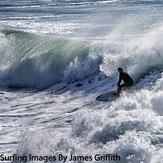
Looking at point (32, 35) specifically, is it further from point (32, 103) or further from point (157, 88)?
point (157, 88)

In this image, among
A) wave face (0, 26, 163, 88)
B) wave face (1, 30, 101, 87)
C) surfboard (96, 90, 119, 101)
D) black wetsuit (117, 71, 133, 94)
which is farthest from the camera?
wave face (1, 30, 101, 87)

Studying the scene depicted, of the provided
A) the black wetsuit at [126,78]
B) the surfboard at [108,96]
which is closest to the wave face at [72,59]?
the black wetsuit at [126,78]

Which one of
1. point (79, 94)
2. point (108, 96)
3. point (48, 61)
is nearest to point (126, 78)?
point (108, 96)

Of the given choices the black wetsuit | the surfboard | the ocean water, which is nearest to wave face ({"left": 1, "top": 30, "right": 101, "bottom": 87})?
the ocean water

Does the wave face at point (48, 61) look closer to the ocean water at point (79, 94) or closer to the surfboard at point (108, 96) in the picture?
the ocean water at point (79, 94)

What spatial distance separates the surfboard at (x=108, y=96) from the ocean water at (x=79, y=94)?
0.30 m

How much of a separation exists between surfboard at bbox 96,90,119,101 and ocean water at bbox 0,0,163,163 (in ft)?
1.00

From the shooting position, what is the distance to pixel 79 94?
12.2 metres

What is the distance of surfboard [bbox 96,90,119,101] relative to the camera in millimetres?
10302

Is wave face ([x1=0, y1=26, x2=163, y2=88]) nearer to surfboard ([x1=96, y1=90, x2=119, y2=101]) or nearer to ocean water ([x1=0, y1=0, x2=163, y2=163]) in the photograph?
ocean water ([x1=0, y1=0, x2=163, y2=163])

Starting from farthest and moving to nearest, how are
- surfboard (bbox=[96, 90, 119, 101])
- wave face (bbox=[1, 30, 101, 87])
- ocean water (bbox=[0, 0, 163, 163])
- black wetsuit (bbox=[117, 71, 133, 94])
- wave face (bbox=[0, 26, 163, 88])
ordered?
wave face (bbox=[1, 30, 101, 87])
wave face (bbox=[0, 26, 163, 88])
black wetsuit (bbox=[117, 71, 133, 94])
surfboard (bbox=[96, 90, 119, 101])
ocean water (bbox=[0, 0, 163, 163])

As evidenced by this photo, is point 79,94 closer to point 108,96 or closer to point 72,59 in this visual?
point 108,96

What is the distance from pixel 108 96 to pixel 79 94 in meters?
1.95

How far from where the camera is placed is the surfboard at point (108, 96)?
406 inches
